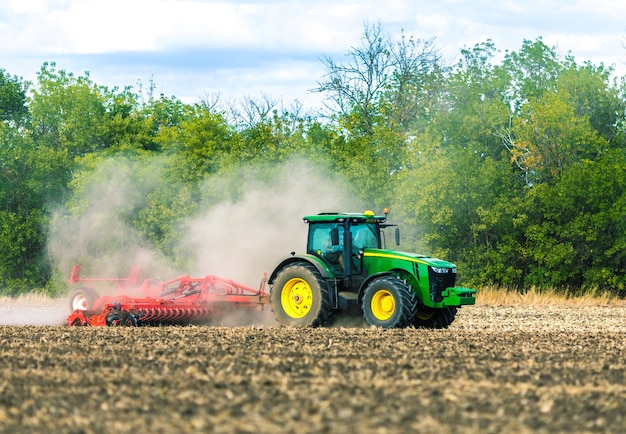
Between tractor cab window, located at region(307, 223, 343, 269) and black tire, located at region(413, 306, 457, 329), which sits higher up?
tractor cab window, located at region(307, 223, 343, 269)

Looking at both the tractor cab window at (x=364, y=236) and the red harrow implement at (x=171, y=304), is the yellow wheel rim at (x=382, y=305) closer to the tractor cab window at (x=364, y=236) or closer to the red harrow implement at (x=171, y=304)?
the tractor cab window at (x=364, y=236)

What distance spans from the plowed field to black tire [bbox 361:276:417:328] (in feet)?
1.09

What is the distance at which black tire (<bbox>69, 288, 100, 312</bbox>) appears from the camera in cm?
2123

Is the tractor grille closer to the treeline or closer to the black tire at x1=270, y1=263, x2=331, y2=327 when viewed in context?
the black tire at x1=270, y1=263, x2=331, y2=327

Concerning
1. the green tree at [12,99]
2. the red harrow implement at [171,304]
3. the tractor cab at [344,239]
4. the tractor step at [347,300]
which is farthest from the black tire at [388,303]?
the green tree at [12,99]

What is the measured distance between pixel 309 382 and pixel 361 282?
8.12 metres

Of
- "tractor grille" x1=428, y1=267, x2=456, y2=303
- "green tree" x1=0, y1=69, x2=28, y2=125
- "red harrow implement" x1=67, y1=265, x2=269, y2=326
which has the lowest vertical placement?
"red harrow implement" x1=67, y1=265, x2=269, y2=326

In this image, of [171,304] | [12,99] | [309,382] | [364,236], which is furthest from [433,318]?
[12,99]

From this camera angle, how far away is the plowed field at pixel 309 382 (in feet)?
28.6

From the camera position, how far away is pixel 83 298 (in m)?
21.4

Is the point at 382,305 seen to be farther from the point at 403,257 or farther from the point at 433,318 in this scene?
the point at 433,318

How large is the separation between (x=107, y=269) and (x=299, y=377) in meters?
30.9

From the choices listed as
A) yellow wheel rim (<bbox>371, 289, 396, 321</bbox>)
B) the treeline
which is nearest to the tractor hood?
yellow wheel rim (<bbox>371, 289, 396, 321</bbox>)

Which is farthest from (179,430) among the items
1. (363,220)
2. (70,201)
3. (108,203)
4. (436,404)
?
(70,201)
